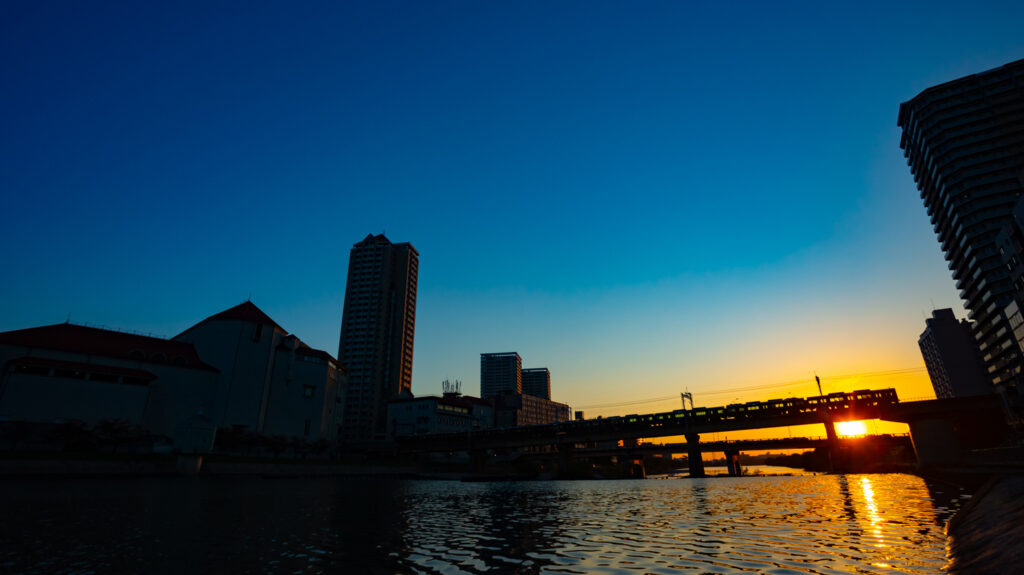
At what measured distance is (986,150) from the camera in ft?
363

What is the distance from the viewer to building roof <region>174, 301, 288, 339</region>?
9775 centimetres

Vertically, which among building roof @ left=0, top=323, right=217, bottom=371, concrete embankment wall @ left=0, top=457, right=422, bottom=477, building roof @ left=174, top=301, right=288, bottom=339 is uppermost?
building roof @ left=174, top=301, right=288, bottom=339

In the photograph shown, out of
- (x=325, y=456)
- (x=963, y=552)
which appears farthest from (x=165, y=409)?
(x=963, y=552)

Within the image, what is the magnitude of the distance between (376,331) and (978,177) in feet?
555

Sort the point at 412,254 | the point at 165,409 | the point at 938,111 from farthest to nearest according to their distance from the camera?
the point at 412,254 < the point at 938,111 < the point at 165,409

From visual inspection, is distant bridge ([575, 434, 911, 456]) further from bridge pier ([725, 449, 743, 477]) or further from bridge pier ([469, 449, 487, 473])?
bridge pier ([469, 449, 487, 473])

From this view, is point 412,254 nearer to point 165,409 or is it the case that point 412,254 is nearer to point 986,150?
point 165,409

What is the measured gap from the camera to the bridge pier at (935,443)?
5997 centimetres

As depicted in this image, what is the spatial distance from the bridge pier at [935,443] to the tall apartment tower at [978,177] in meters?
55.5

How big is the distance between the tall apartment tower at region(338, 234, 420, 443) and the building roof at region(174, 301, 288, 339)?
62012 mm

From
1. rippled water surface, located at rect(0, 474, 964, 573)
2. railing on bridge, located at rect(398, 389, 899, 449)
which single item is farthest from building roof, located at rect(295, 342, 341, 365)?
rippled water surface, located at rect(0, 474, 964, 573)

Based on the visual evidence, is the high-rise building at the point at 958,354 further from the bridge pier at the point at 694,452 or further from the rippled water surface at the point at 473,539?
the rippled water surface at the point at 473,539

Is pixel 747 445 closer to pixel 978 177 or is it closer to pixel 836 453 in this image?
pixel 836 453

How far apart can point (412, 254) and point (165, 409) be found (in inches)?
4424
